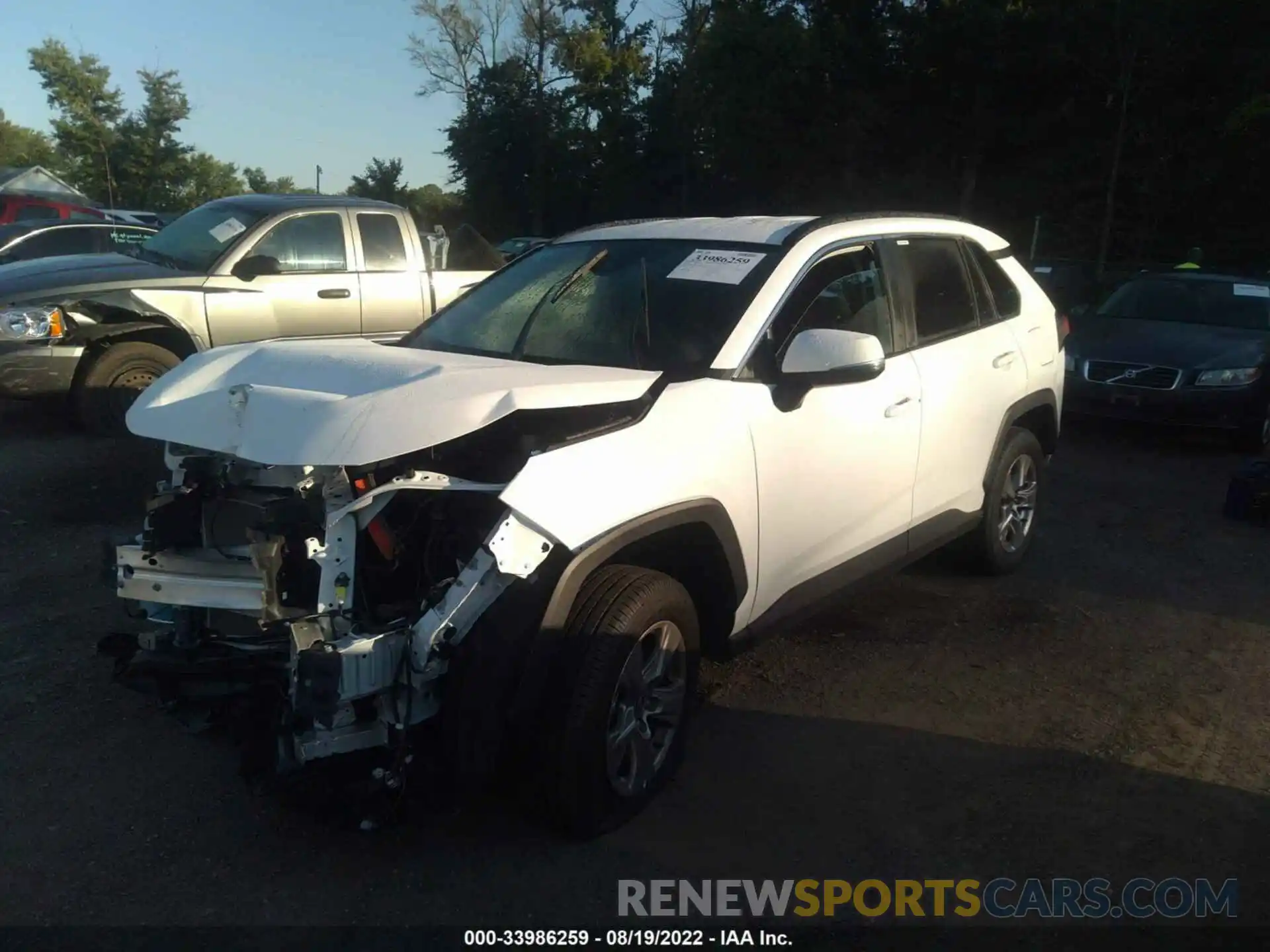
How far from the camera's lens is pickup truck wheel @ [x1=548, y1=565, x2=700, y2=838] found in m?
3.15

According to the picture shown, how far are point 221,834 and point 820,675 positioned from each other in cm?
246

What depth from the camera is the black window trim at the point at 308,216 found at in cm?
853

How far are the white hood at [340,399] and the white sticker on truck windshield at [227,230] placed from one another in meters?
5.12

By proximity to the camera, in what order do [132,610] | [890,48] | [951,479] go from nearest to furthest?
[132,610] → [951,479] → [890,48]

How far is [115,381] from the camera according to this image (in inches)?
316

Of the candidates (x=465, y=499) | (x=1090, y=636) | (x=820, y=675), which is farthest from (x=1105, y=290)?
(x=465, y=499)

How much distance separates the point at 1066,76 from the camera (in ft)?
96.6

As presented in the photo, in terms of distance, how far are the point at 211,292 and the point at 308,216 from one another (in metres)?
1.10

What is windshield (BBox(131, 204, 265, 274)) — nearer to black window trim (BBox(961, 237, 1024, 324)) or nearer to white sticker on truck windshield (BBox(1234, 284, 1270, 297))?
black window trim (BBox(961, 237, 1024, 324))

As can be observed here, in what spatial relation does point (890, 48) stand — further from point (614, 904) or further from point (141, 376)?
point (614, 904)

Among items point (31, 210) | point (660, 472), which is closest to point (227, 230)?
point (660, 472)

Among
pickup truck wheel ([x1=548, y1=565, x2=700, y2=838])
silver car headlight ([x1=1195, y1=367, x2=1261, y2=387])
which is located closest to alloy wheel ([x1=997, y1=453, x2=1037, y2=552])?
pickup truck wheel ([x1=548, y1=565, x2=700, y2=838])

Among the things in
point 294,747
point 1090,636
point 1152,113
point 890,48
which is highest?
point 890,48

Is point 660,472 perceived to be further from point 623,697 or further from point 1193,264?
point 1193,264
